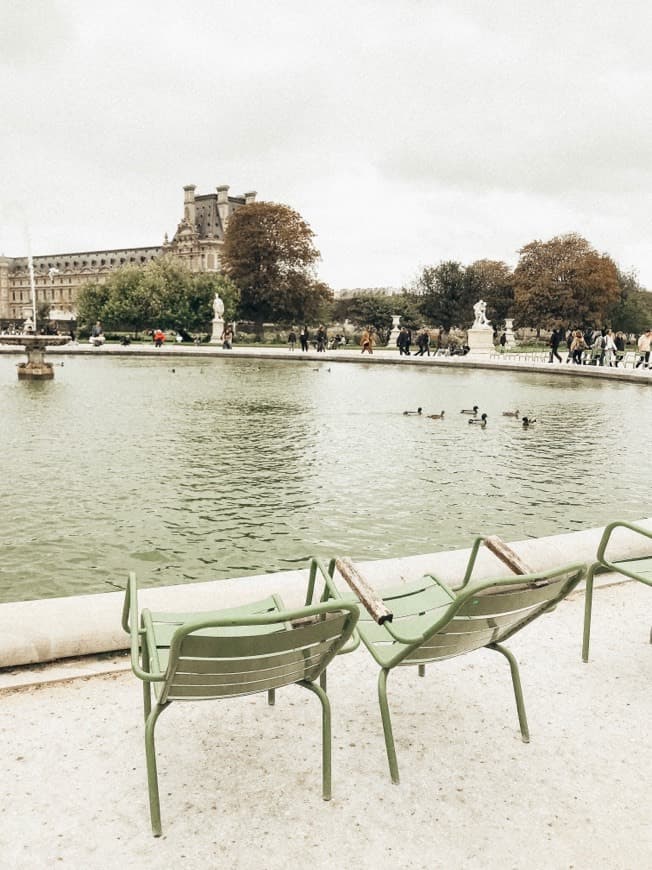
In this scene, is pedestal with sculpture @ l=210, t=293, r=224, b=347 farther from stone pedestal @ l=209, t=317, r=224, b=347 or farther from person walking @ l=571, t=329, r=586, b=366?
person walking @ l=571, t=329, r=586, b=366

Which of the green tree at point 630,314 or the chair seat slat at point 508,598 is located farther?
the green tree at point 630,314

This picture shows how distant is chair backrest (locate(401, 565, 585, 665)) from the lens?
9.18ft

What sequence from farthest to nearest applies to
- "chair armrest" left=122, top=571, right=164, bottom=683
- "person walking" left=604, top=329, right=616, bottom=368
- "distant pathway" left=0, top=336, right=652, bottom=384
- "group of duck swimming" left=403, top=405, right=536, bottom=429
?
1. "person walking" left=604, top=329, right=616, bottom=368
2. "distant pathway" left=0, top=336, right=652, bottom=384
3. "group of duck swimming" left=403, top=405, right=536, bottom=429
4. "chair armrest" left=122, top=571, right=164, bottom=683

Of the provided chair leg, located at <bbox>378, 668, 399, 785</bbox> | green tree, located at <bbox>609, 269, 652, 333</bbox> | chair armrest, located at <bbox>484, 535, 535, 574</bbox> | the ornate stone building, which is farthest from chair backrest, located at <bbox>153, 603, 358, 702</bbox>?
the ornate stone building

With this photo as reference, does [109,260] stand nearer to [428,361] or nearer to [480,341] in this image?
[480,341]

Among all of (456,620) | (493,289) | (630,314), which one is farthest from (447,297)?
(456,620)

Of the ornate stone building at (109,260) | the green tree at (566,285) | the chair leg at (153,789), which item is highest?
the ornate stone building at (109,260)

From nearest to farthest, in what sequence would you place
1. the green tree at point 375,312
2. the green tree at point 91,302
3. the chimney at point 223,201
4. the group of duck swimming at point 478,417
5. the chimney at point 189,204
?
the group of duck swimming at point 478,417 → the green tree at point 91,302 → the green tree at point 375,312 → the chimney at point 223,201 → the chimney at point 189,204

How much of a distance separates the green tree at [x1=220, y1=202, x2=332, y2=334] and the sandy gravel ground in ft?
207

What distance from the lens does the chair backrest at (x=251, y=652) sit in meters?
2.44

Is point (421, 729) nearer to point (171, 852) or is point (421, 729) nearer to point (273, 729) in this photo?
point (273, 729)

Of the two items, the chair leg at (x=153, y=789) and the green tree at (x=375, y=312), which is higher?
the green tree at (x=375, y=312)

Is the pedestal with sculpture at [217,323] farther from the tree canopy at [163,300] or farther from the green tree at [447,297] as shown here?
the green tree at [447,297]

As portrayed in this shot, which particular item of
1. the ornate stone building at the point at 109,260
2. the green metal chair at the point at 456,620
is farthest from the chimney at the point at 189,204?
the green metal chair at the point at 456,620
